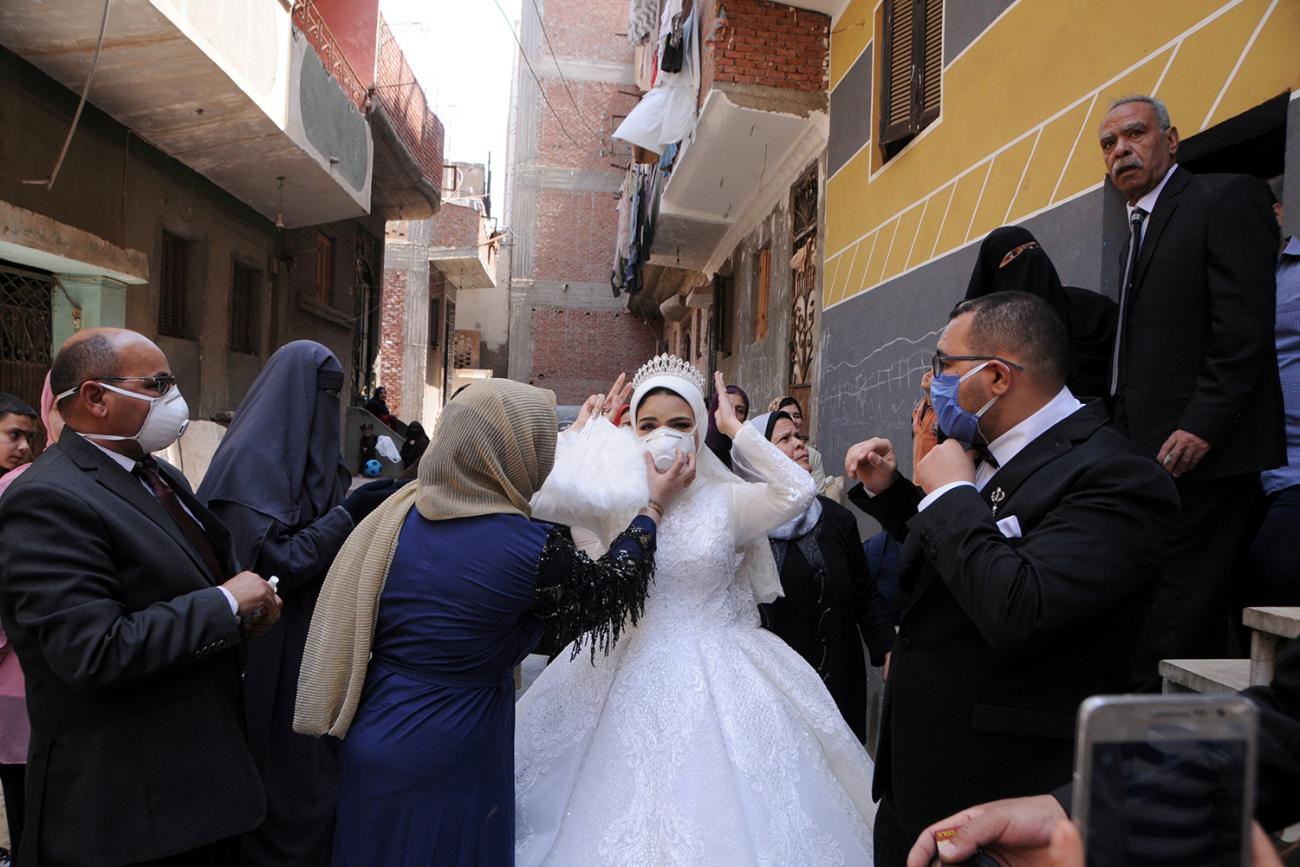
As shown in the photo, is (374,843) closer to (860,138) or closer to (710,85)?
(860,138)

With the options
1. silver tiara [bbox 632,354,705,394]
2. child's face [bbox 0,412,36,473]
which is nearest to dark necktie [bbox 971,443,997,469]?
silver tiara [bbox 632,354,705,394]

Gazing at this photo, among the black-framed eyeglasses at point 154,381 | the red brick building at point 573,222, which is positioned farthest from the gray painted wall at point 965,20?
the red brick building at point 573,222

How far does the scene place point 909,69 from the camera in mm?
6227

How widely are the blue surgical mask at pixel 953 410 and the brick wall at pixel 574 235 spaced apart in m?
26.4

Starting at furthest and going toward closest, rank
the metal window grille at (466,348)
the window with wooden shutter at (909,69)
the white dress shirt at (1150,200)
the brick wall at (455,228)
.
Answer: the metal window grille at (466,348), the brick wall at (455,228), the window with wooden shutter at (909,69), the white dress shirt at (1150,200)

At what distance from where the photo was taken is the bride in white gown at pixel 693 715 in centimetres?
261

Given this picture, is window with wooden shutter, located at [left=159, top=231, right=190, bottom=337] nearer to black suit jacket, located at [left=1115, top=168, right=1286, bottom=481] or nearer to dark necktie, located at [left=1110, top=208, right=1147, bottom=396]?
dark necktie, located at [left=1110, top=208, right=1147, bottom=396]

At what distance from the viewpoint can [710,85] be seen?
838cm

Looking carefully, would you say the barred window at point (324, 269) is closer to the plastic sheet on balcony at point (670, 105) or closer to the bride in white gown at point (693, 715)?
the plastic sheet on balcony at point (670, 105)

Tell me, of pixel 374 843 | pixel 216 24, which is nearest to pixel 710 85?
pixel 216 24

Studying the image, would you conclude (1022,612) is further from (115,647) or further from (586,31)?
(586,31)

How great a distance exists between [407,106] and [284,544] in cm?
1244

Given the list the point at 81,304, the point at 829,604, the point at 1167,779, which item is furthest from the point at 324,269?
the point at 1167,779

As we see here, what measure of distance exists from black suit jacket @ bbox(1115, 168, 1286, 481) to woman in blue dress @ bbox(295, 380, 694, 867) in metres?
1.75
